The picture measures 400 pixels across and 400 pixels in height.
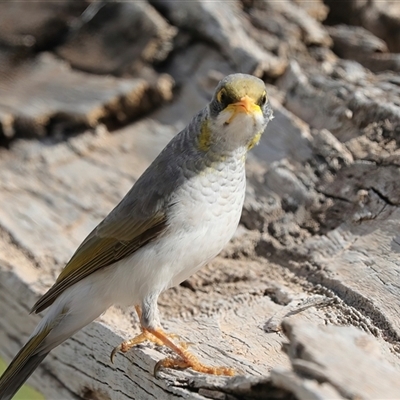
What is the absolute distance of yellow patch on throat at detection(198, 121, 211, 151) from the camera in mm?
3668

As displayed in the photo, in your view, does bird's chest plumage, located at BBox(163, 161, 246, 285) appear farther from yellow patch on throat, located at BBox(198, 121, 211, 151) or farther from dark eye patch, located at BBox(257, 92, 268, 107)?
dark eye patch, located at BBox(257, 92, 268, 107)

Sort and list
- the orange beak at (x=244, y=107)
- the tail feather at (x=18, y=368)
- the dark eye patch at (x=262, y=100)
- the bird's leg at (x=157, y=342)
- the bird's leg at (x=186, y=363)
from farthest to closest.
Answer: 1. the tail feather at (x=18, y=368)
2. the dark eye patch at (x=262, y=100)
3. the orange beak at (x=244, y=107)
4. the bird's leg at (x=157, y=342)
5. the bird's leg at (x=186, y=363)

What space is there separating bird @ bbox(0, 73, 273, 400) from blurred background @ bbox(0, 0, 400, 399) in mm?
270

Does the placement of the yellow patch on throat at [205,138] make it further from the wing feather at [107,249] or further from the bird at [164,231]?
the wing feather at [107,249]

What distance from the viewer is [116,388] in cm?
357

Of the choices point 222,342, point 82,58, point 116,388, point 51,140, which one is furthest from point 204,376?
point 82,58

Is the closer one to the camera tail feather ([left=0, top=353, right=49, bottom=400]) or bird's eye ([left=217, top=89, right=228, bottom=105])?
bird's eye ([left=217, top=89, right=228, bottom=105])

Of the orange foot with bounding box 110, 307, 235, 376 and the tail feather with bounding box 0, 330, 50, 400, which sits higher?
the orange foot with bounding box 110, 307, 235, 376

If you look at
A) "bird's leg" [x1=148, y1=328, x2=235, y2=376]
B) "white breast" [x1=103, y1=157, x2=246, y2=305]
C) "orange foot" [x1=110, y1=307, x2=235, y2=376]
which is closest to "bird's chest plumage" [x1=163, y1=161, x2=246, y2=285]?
Answer: "white breast" [x1=103, y1=157, x2=246, y2=305]

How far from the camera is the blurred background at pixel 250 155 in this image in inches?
152

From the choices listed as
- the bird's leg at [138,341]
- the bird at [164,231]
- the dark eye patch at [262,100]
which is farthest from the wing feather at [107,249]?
the dark eye patch at [262,100]

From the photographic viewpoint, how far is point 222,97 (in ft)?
11.6

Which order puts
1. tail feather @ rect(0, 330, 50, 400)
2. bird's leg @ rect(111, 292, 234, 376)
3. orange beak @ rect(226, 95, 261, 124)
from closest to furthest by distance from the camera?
bird's leg @ rect(111, 292, 234, 376), orange beak @ rect(226, 95, 261, 124), tail feather @ rect(0, 330, 50, 400)

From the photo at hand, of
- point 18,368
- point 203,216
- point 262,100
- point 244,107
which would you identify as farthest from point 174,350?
point 262,100
